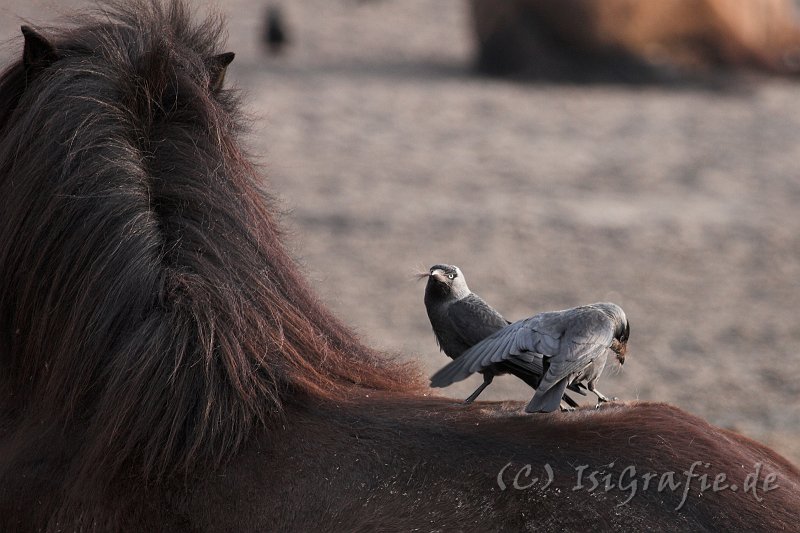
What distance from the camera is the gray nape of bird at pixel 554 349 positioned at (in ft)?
5.68

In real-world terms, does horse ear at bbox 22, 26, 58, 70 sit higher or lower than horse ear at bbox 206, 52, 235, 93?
lower

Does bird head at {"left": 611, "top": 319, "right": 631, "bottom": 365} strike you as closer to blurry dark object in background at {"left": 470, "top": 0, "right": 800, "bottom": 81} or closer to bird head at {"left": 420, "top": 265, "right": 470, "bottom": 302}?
bird head at {"left": 420, "top": 265, "right": 470, "bottom": 302}

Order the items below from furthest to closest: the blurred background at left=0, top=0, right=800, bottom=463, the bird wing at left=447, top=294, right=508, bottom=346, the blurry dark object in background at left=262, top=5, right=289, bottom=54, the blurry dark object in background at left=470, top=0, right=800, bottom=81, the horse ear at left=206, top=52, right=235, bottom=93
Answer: the blurry dark object in background at left=262, top=5, right=289, bottom=54, the blurry dark object in background at left=470, top=0, right=800, bottom=81, the blurred background at left=0, top=0, right=800, bottom=463, the horse ear at left=206, top=52, right=235, bottom=93, the bird wing at left=447, top=294, right=508, bottom=346

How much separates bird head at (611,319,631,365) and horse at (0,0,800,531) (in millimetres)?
186

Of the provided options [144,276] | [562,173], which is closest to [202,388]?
[144,276]

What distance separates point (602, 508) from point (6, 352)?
114 cm

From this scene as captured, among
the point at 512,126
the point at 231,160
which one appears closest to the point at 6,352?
the point at 231,160

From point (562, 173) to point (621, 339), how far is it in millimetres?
6566

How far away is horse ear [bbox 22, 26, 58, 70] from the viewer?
2.04 meters

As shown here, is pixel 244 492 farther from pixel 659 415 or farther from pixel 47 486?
pixel 659 415

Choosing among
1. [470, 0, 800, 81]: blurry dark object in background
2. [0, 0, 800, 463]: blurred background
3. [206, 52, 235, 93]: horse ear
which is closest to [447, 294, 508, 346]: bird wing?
[0, 0, 800, 463]: blurred background

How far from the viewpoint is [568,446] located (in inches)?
64.6

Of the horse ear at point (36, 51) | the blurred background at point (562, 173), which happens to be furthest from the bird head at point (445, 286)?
the horse ear at point (36, 51)

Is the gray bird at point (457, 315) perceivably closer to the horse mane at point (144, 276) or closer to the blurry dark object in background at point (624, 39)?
the horse mane at point (144, 276)
